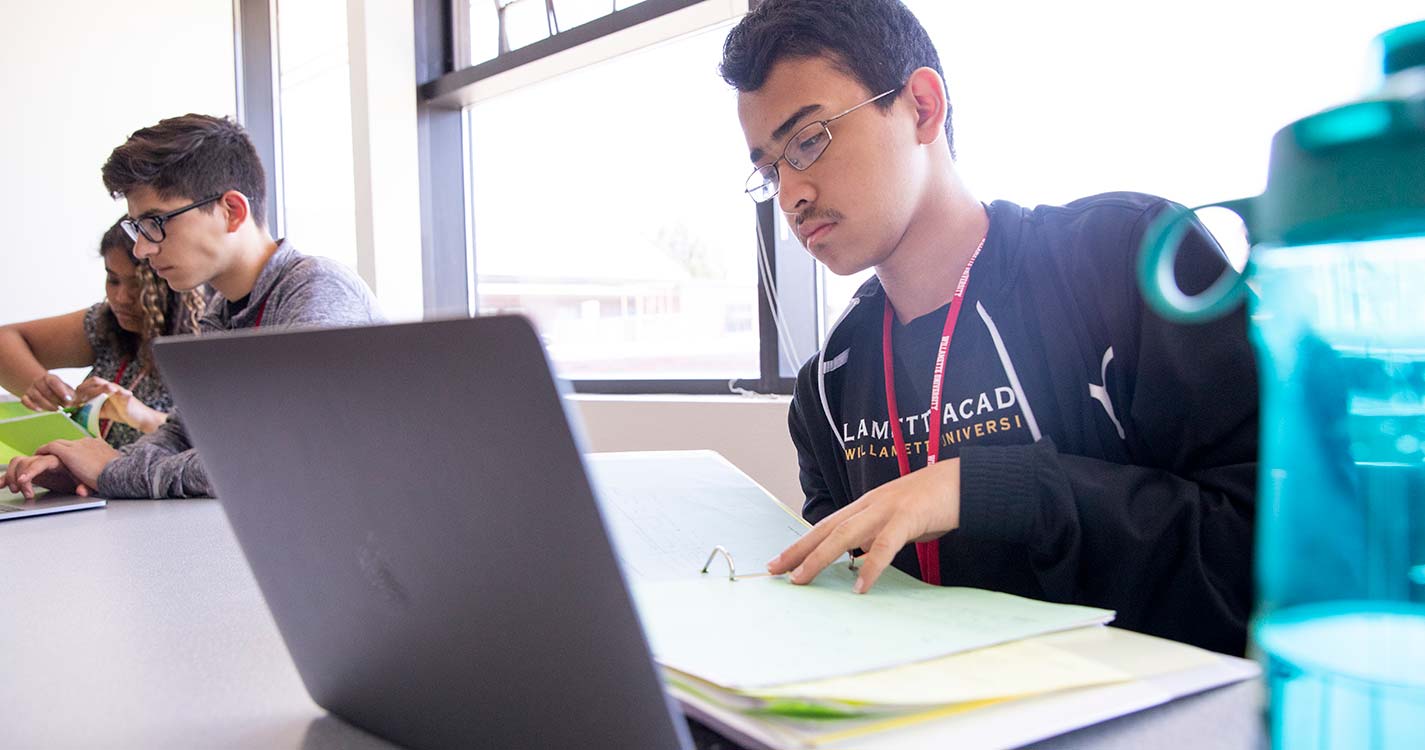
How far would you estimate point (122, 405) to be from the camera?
2.11m

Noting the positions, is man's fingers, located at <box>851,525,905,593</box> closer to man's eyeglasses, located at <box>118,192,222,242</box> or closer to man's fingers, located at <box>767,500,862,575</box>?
man's fingers, located at <box>767,500,862,575</box>

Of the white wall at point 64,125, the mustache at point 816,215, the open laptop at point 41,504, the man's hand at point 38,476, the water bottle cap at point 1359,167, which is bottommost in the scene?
the open laptop at point 41,504

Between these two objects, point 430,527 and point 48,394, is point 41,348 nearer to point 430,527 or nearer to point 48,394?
point 48,394

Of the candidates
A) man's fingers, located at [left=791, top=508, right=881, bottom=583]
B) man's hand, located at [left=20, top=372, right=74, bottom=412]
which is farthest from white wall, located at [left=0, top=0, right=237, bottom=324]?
man's fingers, located at [left=791, top=508, right=881, bottom=583]

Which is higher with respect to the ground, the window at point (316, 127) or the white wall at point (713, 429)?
the window at point (316, 127)

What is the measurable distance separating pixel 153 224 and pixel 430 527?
6.34 ft

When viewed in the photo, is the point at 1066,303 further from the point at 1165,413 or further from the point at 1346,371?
the point at 1346,371

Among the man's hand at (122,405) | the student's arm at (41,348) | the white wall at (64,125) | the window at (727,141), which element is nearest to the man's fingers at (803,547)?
the window at (727,141)

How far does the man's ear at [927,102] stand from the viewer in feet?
3.90

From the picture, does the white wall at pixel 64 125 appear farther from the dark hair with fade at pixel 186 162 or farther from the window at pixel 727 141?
the dark hair with fade at pixel 186 162

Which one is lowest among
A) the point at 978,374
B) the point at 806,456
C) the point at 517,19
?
the point at 806,456

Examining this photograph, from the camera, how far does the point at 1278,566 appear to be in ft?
1.44

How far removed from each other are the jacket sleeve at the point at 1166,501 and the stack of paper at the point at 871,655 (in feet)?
0.40

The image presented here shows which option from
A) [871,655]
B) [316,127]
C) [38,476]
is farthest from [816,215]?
[316,127]
